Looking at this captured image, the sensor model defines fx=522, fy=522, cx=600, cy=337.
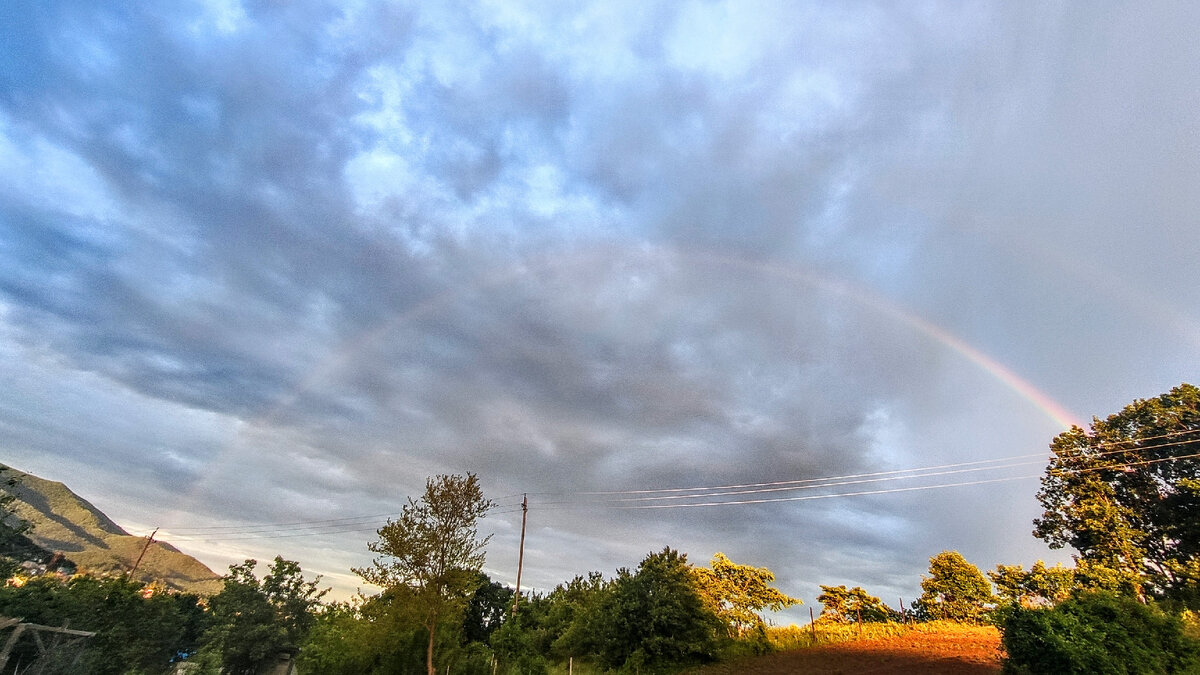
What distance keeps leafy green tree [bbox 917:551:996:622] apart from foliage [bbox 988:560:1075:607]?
1110 millimetres

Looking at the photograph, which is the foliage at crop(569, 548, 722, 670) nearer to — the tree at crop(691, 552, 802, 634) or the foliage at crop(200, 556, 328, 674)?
the tree at crop(691, 552, 802, 634)

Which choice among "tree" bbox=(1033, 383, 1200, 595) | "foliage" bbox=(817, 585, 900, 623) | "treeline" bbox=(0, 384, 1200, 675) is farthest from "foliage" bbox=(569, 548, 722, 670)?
"tree" bbox=(1033, 383, 1200, 595)

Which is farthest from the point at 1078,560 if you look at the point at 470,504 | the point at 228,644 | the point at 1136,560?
the point at 228,644

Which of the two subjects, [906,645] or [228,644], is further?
[228,644]

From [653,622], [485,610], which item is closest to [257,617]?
[485,610]

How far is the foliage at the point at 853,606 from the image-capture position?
34.6m

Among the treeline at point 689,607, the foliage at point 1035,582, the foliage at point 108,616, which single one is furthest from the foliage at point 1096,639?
the foliage at point 108,616

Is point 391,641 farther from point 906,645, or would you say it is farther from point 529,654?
point 906,645

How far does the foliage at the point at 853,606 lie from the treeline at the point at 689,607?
0.43ft

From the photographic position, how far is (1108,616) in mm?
18078

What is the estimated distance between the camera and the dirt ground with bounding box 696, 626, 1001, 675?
866 inches

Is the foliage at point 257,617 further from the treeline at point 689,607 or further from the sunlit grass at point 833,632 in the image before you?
the sunlit grass at point 833,632

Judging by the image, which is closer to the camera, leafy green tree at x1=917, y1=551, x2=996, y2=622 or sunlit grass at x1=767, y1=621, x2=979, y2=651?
sunlit grass at x1=767, y1=621, x2=979, y2=651

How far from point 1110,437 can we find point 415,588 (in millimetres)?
46580
